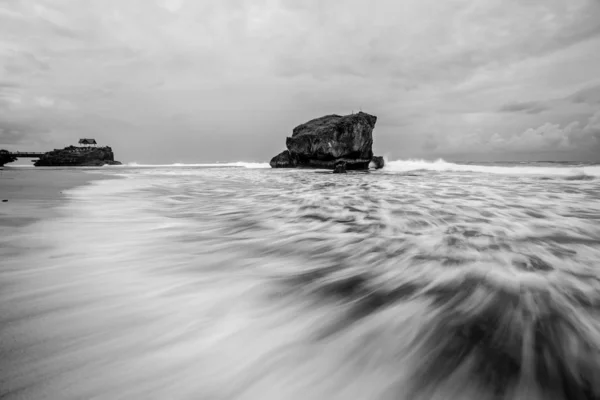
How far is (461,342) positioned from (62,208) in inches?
249

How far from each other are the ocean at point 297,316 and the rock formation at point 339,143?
37.6 m

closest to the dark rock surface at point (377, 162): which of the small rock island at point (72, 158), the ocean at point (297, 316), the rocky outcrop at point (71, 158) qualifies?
the ocean at point (297, 316)

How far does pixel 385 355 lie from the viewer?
1.41 m

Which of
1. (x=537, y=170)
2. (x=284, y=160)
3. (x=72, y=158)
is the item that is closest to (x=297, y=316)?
(x=537, y=170)

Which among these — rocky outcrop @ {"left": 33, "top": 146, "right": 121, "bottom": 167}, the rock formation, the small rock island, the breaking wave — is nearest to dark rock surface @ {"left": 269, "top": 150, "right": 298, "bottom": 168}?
the rock formation

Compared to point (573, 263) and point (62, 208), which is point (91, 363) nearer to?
point (573, 263)

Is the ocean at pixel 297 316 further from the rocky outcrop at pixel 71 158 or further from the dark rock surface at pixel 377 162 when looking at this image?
the rocky outcrop at pixel 71 158

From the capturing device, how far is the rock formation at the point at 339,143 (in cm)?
4216

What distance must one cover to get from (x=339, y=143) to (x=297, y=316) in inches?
1656

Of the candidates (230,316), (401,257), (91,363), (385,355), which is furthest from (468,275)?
(91,363)

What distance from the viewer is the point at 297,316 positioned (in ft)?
5.74

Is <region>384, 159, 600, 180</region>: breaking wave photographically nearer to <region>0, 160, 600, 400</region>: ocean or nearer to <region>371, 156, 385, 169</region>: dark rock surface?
<region>371, 156, 385, 169</region>: dark rock surface

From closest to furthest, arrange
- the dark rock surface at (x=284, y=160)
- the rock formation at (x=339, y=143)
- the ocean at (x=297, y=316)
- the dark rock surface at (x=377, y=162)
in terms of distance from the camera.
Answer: the ocean at (x=297, y=316) → the rock formation at (x=339, y=143) → the dark rock surface at (x=377, y=162) → the dark rock surface at (x=284, y=160)

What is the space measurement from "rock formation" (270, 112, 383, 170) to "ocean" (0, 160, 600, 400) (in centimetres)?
3763
